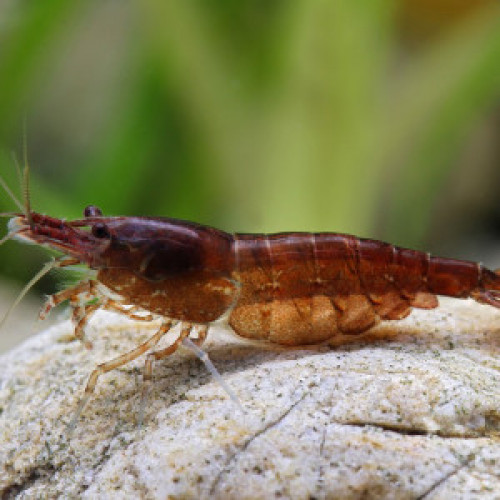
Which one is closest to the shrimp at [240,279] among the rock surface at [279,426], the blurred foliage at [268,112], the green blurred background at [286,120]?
the rock surface at [279,426]

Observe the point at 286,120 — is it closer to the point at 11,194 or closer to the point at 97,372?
the point at 11,194

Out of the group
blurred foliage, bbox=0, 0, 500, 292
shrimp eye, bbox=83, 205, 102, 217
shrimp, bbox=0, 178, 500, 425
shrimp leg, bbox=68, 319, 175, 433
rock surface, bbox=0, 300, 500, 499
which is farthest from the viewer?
blurred foliage, bbox=0, 0, 500, 292

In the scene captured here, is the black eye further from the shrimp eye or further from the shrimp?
the shrimp eye

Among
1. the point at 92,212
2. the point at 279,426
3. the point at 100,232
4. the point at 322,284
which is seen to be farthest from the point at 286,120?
the point at 279,426

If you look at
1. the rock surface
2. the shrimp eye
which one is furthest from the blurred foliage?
the rock surface

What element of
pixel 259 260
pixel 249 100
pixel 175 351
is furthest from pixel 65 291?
pixel 249 100

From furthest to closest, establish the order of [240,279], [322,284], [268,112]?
[268,112] < [322,284] < [240,279]
